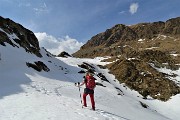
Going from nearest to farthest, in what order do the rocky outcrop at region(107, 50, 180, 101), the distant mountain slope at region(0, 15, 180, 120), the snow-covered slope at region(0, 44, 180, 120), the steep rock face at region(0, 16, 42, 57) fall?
1. the snow-covered slope at region(0, 44, 180, 120)
2. the distant mountain slope at region(0, 15, 180, 120)
3. the steep rock face at region(0, 16, 42, 57)
4. the rocky outcrop at region(107, 50, 180, 101)

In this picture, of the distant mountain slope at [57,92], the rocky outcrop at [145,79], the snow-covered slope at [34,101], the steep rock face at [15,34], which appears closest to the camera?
the snow-covered slope at [34,101]

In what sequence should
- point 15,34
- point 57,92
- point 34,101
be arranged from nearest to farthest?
point 34,101
point 57,92
point 15,34

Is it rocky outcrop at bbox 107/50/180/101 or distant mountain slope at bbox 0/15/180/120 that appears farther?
rocky outcrop at bbox 107/50/180/101

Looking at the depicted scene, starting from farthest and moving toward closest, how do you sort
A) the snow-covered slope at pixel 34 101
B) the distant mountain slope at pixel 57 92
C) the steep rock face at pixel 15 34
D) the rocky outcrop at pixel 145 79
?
1. the rocky outcrop at pixel 145 79
2. the steep rock face at pixel 15 34
3. the distant mountain slope at pixel 57 92
4. the snow-covered slope at pixel 34 101

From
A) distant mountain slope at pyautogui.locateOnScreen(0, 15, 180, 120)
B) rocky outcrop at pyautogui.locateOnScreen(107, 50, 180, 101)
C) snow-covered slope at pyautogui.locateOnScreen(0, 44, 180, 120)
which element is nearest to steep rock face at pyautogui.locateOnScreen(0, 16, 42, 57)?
distant mountain slope at pyautogui.locateOnScreen(0, 15, 180, 120)

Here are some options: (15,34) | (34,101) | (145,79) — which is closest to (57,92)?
(34,101)

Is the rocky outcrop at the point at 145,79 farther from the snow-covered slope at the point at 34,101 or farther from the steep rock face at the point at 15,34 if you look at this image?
the steep rock face at the point at 15,34

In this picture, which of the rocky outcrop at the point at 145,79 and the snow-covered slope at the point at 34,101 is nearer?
the snow-covered slope at the point at 34,101

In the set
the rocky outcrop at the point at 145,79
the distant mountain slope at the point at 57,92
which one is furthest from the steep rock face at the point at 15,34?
the rocky outcrop at the point at 145,79

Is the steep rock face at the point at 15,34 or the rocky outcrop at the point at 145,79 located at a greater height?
the steep rock face at the point at 15,34

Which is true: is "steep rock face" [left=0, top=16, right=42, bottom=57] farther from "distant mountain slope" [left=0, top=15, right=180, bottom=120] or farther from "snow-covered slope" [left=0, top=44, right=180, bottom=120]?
"snow-covered slope" [left=0, top=44, right=180, bottom=120]

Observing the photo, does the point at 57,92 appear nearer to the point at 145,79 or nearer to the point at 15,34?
the point at 15,34

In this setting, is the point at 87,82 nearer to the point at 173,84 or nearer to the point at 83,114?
the point at 83,114

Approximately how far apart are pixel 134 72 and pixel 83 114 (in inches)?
1762
